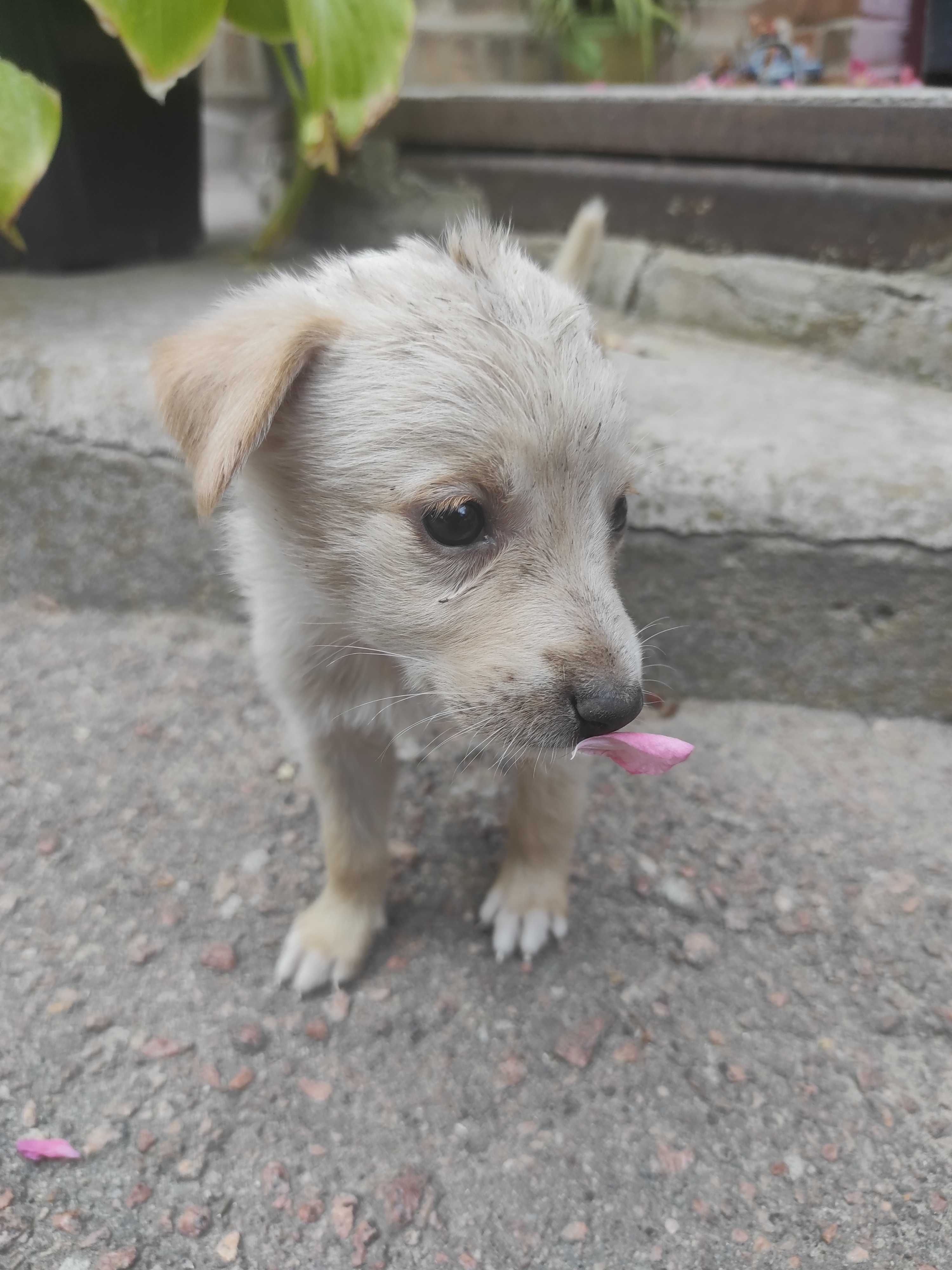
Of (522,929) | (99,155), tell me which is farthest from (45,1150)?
(99,155)

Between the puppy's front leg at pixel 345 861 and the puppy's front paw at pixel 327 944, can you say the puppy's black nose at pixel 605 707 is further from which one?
the puppy's front paw at pixel 327 944

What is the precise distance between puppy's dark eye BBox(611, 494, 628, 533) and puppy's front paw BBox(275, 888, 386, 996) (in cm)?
100

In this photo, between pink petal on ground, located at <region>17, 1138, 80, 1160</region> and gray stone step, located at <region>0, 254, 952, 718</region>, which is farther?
gray stone step, located at <region>0, 254, 952, 718</region>

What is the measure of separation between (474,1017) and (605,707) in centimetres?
87

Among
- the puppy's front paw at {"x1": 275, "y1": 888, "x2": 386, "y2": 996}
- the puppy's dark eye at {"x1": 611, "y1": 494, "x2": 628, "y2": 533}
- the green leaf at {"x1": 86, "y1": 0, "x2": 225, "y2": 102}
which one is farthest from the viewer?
the green leaf at {"x1": 86, "y1": 0, "x2": 225, "y2": 102}

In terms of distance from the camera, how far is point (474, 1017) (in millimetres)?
1901

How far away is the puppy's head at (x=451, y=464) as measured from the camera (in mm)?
1425

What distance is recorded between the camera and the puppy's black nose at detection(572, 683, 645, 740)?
4.56ft

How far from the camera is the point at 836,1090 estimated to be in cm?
174

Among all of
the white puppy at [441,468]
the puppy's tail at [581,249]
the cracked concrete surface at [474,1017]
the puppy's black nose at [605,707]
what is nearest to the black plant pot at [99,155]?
the puppy's tail at [581,249]

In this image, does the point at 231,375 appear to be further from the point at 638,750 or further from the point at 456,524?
the point at 638,750

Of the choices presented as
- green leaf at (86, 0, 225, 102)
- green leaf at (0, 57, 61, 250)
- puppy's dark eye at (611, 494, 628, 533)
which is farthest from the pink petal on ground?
green leaf at (86, 0, 225, 102)

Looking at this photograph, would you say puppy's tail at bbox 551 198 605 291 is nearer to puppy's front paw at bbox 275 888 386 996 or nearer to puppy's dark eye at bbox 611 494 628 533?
puppy's dark eye at bbox 611 494 628 533

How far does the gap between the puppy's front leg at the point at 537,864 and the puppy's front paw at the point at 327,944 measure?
0.94ft
